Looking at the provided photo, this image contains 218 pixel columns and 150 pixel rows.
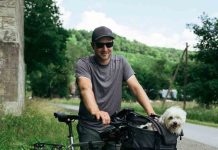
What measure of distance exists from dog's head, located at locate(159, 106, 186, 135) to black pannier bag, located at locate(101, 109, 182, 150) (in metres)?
0.05

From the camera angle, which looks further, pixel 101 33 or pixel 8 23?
pixel 8 23

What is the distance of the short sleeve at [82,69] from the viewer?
467 centimetres

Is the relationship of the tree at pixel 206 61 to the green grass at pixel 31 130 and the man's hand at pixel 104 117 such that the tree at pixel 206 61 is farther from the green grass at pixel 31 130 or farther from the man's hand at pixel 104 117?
the man's hand at pixel 104 117

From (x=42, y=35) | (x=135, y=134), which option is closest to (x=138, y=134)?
(x=135, y=134)

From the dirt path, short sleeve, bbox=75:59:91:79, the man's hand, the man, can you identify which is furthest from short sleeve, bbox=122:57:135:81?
the dirt path

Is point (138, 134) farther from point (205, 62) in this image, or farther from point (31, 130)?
point (205, 62)

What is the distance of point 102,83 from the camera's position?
476 cm

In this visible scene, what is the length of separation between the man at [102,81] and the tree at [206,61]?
36.0 m

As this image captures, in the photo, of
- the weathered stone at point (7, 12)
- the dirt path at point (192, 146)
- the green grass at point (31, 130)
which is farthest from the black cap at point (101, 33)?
the weathered stone at point (7, 12)

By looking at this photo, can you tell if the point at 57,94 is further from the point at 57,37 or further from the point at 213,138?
the point at 213,138

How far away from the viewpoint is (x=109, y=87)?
478 centimetres

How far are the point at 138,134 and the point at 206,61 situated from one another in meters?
38.6

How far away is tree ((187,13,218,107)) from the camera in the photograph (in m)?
40.8

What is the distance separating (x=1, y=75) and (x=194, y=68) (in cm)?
2705
